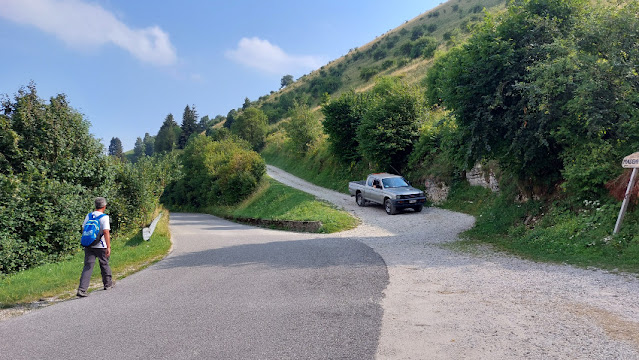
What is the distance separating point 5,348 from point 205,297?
266cm

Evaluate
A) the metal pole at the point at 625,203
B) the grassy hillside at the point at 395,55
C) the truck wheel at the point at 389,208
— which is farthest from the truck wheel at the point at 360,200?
the grassy hillside at the point at 395,55

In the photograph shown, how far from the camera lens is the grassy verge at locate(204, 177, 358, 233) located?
1852cm

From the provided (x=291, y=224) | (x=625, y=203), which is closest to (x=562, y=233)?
(x=625, y=203)

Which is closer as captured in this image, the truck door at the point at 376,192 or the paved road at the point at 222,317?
the paved road at the point at 222,317

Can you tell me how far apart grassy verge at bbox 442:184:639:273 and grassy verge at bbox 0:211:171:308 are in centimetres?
957

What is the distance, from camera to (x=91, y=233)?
7.51 metres

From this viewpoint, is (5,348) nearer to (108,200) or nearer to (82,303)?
(82,303)

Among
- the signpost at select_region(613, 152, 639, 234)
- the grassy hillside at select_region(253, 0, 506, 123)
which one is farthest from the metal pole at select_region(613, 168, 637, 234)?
the grassy hillside at select_region(253, 0, 506, 123)

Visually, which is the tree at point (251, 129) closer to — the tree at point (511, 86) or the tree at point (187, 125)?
the tree at point (187, 125)

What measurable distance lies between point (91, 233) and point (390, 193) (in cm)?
1487

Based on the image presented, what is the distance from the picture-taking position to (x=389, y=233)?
15.2m

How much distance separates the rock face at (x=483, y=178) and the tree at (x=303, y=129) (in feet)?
94.0

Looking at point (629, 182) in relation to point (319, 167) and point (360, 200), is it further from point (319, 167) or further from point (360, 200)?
point (319, 167)

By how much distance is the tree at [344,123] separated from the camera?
3209 centimetres
